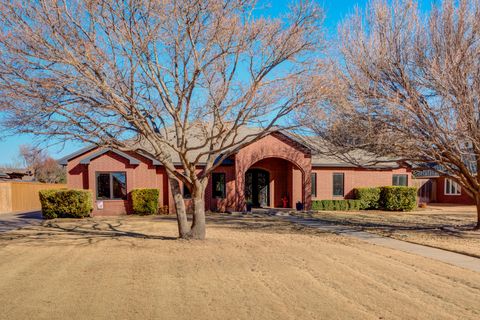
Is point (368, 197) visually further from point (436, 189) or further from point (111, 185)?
point (111, 185)

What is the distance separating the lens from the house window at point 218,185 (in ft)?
74.1

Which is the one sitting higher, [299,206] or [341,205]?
[299,206]

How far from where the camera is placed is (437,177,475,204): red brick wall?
107 ft

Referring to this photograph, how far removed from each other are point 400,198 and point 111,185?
16.5 m

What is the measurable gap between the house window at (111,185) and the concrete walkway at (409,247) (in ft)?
32.8

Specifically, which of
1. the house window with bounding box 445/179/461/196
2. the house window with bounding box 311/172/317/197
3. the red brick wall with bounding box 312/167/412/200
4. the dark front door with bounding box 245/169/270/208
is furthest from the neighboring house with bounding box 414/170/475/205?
the dark front door with bounding box 245/169/270/208

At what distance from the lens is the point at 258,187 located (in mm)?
24547

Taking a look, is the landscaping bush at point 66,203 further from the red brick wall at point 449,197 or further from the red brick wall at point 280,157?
the red brick wall at point 449,197

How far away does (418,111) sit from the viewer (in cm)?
1258

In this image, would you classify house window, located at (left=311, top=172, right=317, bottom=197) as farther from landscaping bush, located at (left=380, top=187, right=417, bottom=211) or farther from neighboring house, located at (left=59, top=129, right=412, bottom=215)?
landscaping bush, located at (left=380, top=187, right=417, bottom=211)

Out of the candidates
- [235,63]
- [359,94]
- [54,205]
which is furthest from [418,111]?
[54,205]

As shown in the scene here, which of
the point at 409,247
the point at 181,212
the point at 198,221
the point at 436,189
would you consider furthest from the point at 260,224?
the point at 436,189

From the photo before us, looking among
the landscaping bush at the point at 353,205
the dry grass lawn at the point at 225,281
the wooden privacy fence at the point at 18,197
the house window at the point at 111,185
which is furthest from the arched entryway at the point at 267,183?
the wooden privacy fence at the point at 18,197

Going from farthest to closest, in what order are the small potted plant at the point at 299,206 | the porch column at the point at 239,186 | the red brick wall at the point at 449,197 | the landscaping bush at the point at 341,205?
the red brick wall at the point at 449,197 → the landscaping bush at the point at 341,205 → the small potted plant at the point at 299,206 → the porch column at the point at 239,186
